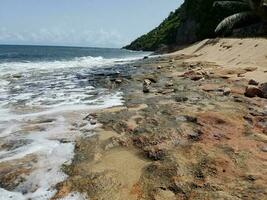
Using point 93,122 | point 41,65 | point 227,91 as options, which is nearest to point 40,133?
point 93,122

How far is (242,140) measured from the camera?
25.7 ft

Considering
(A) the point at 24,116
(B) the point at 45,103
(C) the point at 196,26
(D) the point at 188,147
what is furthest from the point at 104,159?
(C) the point at 196,26

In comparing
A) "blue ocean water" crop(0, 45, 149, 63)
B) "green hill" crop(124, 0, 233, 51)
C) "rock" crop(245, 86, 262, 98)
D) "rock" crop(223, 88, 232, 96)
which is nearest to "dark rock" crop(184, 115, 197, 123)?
"rock" crop(245, 86, 262, 98)

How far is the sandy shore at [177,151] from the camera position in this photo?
5984mm

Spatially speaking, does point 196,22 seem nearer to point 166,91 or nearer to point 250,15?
point 250,15

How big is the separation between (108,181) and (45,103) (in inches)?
330

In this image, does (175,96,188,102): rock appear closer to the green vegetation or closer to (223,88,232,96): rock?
(223,88,232,96): rock

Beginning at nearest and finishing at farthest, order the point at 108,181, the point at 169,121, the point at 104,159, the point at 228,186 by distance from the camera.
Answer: the point at 228,186
the point at 108,181
the point at 104,159
the point at 169,121

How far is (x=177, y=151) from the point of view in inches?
291

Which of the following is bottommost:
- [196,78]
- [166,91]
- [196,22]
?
[196,22]

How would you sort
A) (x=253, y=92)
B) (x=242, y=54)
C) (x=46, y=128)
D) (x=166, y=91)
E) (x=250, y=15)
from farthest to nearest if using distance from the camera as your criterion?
(x=250, y=15) → (x=242, y=54) → (x=166, y=91) → (x=253, y=92) → (x=46, y=128)

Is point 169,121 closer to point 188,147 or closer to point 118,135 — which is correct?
point 118,135

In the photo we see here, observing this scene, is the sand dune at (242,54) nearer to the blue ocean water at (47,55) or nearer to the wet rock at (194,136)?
the wet rock at (194,136)

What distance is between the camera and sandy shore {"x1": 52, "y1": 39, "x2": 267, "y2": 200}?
19.6ft
